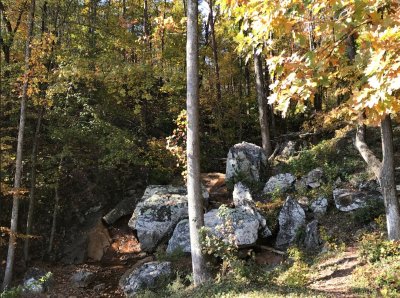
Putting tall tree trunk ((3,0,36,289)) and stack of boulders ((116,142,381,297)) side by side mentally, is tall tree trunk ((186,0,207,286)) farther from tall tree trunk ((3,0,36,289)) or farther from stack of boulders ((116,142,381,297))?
tall tree trunk ((3,0,36,289))

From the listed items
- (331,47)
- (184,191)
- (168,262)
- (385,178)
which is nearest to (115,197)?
(184,191)

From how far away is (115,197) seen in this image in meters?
15.6

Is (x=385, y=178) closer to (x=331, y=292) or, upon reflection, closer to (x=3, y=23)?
(x=331, y=292)

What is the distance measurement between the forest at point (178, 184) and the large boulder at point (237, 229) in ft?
0.19

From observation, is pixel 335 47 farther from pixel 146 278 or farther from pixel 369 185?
pixel 369 185

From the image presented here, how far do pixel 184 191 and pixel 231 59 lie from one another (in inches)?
422

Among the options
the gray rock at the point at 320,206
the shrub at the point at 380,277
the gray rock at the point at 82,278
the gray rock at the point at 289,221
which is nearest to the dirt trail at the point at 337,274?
the shrub at the point at 380,277

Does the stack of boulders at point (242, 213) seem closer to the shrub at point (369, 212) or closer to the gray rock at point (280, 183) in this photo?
the gray rock at point (280, 183)

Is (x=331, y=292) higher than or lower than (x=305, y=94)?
lower

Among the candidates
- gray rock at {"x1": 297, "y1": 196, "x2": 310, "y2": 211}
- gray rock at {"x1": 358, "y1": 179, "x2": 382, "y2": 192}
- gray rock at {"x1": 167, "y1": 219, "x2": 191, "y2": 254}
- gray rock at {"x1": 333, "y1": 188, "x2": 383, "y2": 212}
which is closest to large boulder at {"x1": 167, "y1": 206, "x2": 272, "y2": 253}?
gray rock at {"x1": 167, "y1": 219, "x2": 191, "y2": 254}

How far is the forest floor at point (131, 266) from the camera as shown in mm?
8234

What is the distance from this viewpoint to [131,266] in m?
12.1

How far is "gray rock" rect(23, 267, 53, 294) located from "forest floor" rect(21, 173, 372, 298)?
0.68 ft

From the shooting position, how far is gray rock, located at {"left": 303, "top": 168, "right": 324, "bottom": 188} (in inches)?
514
